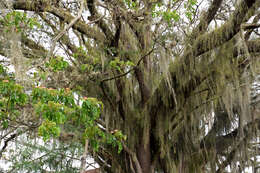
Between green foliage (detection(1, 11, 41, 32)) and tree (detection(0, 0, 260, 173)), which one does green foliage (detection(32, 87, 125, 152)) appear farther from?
green foliage (detection(1, 11, 41, 32))

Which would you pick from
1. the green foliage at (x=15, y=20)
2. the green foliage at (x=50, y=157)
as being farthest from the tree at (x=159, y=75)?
the green foliage at (x=50, y=157)

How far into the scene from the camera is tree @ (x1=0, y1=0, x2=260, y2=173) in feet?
9.47

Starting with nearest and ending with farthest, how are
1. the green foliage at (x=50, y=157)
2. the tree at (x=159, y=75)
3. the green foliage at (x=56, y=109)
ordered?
the green foliage at (x=56, y=109) < the tree at (x=159, y=75) < the green foliage at (x=50, y=157)

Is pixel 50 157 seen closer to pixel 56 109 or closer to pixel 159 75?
pixel 159 75

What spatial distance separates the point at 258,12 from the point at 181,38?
724 millimetres

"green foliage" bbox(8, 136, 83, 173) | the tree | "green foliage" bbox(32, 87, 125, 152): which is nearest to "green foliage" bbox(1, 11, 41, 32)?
the tree

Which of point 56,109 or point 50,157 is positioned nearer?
point 56,109

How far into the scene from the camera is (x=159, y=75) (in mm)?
3457

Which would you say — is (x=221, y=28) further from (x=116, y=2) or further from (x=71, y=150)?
(x=71, y=150)

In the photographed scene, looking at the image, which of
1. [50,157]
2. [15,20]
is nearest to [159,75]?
[50,157]

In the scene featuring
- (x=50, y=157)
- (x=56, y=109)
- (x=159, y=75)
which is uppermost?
(x=159, y=75)

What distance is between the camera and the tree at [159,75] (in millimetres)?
2887

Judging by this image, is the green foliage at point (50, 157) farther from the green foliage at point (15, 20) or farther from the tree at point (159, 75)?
the green foliage at point (15, 20)

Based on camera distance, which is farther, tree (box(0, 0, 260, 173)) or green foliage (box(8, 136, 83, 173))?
green foliage (box(8, 136, 83, 173))
